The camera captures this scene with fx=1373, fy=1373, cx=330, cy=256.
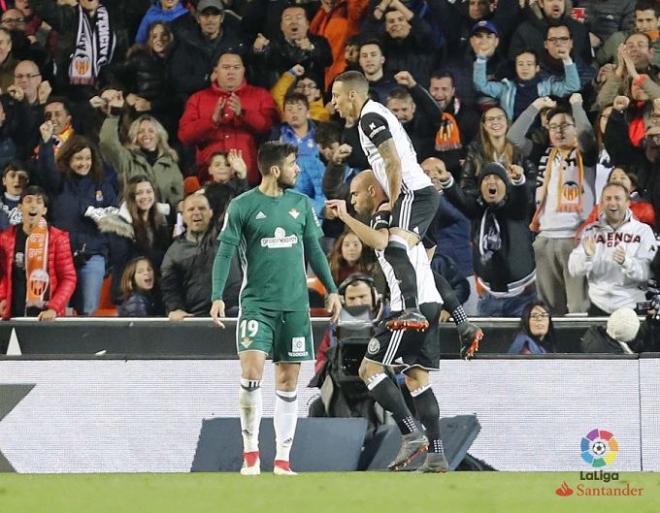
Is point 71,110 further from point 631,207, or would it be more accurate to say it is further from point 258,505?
point 258,505

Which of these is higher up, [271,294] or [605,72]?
[605,72]

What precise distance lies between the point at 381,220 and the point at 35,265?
4.88m

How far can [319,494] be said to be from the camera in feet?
24.4

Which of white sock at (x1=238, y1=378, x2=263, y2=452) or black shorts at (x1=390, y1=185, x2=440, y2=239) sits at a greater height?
black shorts at (x1=390, y1=185, x2=440, y2=239)

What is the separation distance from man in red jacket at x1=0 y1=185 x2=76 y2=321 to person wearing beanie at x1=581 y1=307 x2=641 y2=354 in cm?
486

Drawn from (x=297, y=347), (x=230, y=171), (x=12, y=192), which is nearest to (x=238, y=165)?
(x=230, y=171)

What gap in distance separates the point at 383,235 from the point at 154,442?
247 cm

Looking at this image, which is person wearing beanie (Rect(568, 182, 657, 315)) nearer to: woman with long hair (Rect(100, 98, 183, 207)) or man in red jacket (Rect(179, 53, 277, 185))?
man in red jacket (Rect(179, 53, 277, 185))

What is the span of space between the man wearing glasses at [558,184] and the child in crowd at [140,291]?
362 centimetres

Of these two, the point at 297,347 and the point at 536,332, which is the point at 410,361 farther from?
the point at 536,332

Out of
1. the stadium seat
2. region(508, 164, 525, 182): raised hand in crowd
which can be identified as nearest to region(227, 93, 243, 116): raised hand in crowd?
the stadium seat

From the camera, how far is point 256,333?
902 centimetres

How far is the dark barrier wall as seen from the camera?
11992mm

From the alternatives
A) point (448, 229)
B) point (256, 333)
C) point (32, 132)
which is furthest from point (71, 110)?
point (256, 333)
